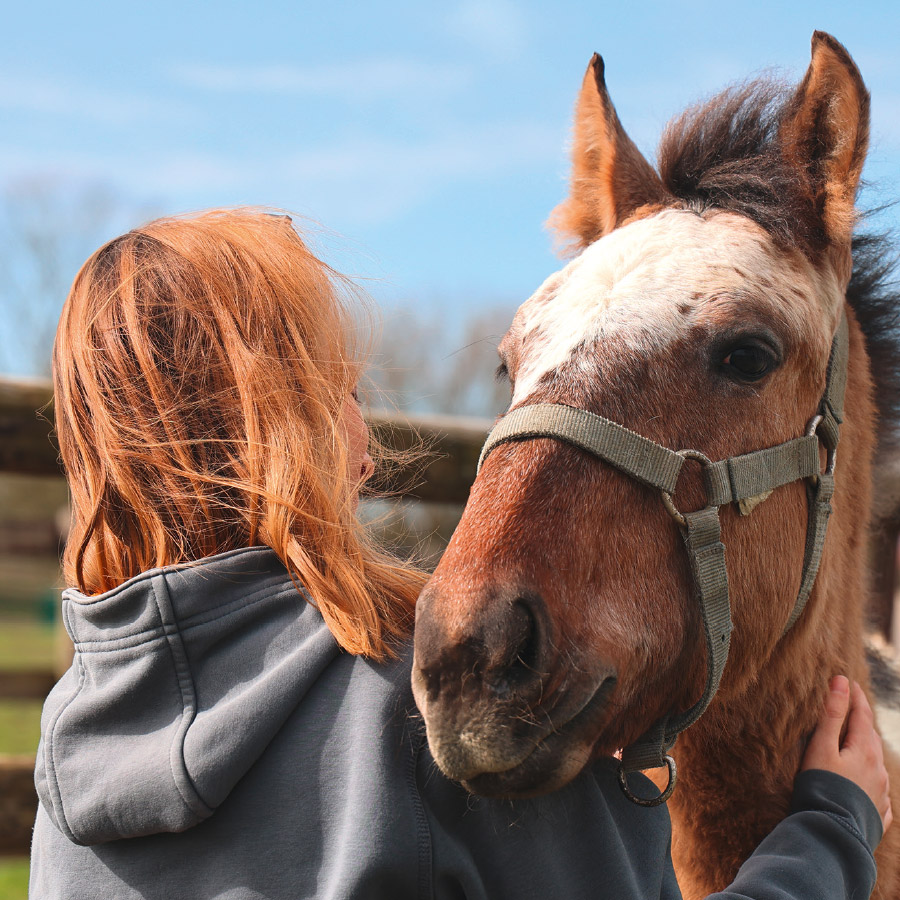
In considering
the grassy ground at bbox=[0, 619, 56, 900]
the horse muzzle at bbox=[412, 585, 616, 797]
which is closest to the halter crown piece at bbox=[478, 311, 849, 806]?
the horse muzzle at bbox=[412, 585, 616, 797]

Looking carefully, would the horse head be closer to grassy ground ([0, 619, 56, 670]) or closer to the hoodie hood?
the hoodie hood

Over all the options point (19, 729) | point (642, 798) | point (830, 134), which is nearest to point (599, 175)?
point (830, 134)

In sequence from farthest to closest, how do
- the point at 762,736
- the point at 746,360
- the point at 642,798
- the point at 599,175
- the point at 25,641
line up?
the point at 25,641 < the point at 599,175 < the point at 762,736 < the point at 746,360 < the point at 642,798

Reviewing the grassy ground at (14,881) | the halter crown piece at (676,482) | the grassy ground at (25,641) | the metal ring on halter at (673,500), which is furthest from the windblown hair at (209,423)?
the grassy ground at (25,641)

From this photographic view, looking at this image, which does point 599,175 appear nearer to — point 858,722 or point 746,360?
point 746,360

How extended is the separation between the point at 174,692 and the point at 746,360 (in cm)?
110

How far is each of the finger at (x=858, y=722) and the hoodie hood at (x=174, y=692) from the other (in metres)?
1.16

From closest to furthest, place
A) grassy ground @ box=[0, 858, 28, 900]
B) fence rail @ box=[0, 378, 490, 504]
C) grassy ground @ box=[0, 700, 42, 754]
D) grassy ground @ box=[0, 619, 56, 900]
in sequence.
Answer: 1. fence rail @ box=[0, 378, 490, 504]
2. grassy ground @ box=[0, 858, 28, 900]
3. grassy ground @ box=[0, 619, 56, 900]
4. grassy ground @ box=[0, 700, 42, 754]

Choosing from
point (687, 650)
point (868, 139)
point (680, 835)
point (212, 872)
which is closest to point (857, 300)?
point (868, 139)

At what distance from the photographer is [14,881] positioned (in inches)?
223

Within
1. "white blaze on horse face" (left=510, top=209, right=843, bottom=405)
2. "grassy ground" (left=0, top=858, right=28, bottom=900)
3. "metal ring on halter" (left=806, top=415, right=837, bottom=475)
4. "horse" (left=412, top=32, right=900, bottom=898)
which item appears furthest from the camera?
"grassy ground" (left=0, top=858, right=28, bottom=900)

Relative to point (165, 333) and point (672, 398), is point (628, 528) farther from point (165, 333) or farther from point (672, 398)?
point (165, 333)

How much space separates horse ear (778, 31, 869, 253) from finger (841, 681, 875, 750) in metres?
0.95

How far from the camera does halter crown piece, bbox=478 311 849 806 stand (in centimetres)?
145
